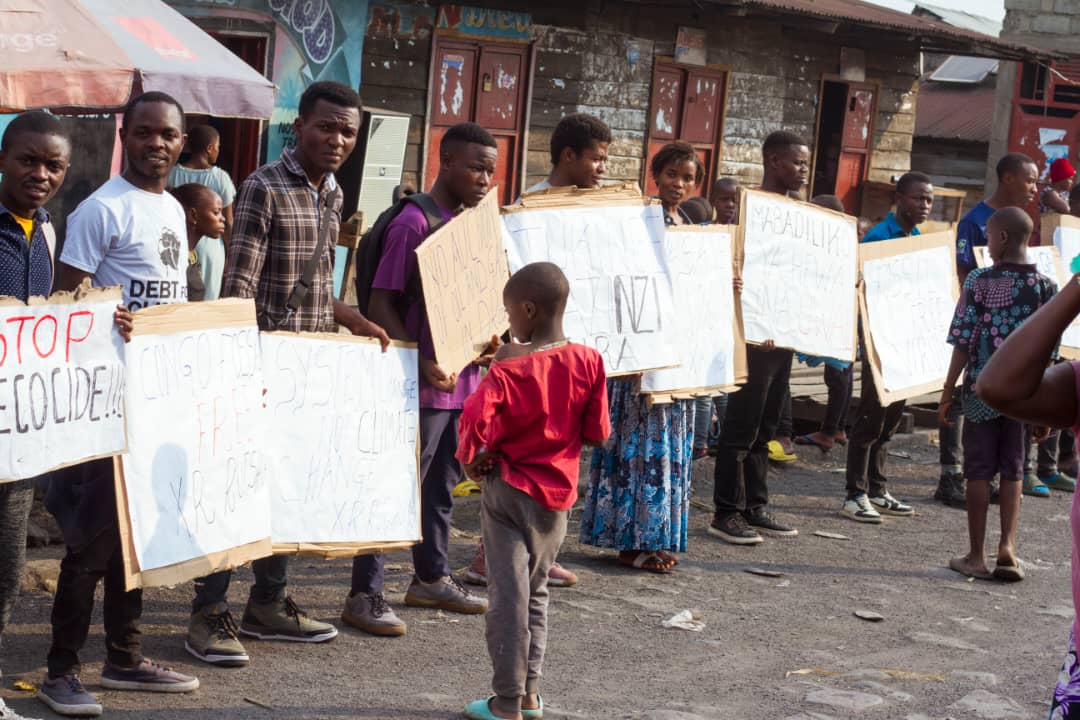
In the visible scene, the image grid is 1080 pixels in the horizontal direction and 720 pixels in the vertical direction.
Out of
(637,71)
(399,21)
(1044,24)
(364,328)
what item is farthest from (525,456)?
(1044,24)

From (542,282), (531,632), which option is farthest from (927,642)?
(542,282)

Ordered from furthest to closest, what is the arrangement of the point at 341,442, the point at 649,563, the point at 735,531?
the point at 735,531, the point at 649,563, the point at 341,442

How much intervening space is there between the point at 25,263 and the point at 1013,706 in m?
3.81

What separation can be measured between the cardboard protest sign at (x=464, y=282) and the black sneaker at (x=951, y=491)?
13.9 ft

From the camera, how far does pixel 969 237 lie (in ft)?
29.3

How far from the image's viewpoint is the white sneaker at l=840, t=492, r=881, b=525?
8414 mm

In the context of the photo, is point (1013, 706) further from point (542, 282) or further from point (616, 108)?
point (616, 108)

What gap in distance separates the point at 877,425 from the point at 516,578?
4204mm

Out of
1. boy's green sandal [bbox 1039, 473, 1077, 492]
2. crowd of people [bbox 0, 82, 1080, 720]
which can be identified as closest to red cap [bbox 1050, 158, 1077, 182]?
boy's green sandal [bbox 1039, 473, 1077, 492]

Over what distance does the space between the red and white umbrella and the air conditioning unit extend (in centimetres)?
278

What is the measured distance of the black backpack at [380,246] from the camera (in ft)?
18.1

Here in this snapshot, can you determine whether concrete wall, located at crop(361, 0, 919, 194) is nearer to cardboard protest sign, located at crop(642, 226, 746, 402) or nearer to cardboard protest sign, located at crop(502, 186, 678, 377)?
cardboard protest sign, located at crop(642, 226, 746, 402)

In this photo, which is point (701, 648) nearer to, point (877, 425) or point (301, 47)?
point (877, 425)

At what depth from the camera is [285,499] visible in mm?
5098
